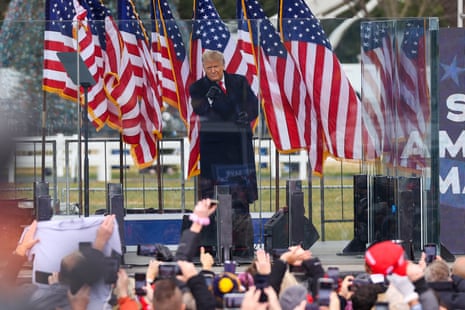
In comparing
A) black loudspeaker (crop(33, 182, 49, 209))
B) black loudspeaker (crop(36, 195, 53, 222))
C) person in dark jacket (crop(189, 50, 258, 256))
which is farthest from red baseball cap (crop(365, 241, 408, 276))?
black loudspeaker (crop(33, 182, 49, 209))

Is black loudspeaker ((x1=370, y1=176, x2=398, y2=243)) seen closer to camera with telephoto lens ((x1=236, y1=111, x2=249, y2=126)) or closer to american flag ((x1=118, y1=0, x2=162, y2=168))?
camera with telephoto lens ((x1=236, y1=111, x2=249, y2=126))

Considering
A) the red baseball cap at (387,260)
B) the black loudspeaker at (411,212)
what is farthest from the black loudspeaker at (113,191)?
the red baseball cap at (387,260)

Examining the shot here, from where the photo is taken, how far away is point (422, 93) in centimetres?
1429

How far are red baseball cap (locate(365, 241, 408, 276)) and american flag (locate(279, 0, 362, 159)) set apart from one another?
16.3ft

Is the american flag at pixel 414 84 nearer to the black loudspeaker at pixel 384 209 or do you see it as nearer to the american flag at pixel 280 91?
the black loudspeaker at pixel 384 209

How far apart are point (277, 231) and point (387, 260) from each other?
512cm

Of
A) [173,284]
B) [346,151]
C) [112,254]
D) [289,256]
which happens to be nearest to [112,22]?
[346,151]

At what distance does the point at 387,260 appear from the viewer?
9016mm

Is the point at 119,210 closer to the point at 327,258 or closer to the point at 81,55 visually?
the point at 81,55

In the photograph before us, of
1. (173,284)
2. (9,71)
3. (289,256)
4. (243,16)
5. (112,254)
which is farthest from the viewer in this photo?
(243,16)

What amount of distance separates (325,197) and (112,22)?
9.50 ft

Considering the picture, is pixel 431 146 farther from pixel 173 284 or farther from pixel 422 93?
pixel 173 284

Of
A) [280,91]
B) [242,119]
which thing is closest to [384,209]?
[280,91]

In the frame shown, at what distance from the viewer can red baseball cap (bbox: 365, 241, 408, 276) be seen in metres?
8.99
